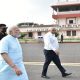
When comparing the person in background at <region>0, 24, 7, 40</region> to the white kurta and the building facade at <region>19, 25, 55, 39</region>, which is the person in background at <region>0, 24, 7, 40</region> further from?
the building facade at <region>19, 25, 55, 39</region>

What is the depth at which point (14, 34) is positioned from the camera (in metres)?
6.94

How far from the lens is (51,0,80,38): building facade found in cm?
8794

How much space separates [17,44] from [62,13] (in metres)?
88.4

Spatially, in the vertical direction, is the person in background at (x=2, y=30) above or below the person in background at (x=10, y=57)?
above

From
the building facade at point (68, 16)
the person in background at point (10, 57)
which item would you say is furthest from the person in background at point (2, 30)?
the building facade at point (68, 16)

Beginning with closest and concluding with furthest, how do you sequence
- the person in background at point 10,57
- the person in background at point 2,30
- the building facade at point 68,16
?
the person in background at point 10,57 < the person in background at point 2,30 < the building facade at point 68,16

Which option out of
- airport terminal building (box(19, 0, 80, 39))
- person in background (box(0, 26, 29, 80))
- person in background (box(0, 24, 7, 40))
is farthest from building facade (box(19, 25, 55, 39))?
person in background (box(0, 26, 29, 80))

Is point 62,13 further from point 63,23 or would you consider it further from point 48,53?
point 48,53

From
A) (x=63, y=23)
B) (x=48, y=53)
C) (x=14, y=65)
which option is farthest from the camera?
(x=63, y=23)

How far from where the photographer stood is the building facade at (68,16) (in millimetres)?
87938

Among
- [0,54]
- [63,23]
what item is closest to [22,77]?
[0,54]

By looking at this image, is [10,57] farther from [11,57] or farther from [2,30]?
[2,30]

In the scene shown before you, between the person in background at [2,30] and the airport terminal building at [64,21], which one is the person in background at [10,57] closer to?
the person in background at [2,30]

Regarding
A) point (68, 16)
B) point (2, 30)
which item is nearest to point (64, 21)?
point (68, 16)
